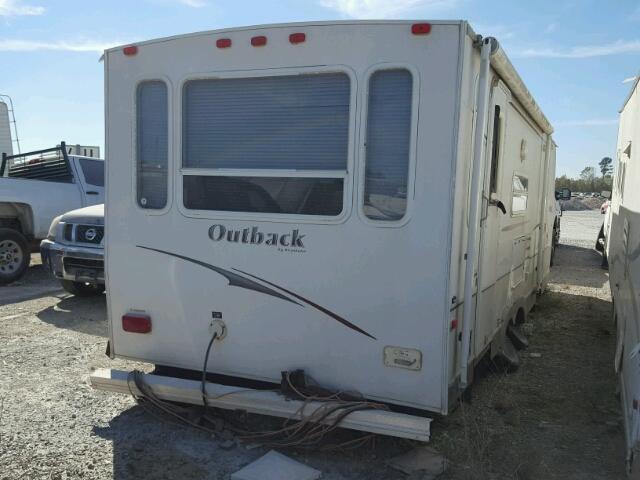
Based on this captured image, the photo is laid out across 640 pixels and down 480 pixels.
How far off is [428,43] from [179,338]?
2449 millimetres

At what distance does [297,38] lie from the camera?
3.44m

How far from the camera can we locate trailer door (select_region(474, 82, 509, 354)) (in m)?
3.93

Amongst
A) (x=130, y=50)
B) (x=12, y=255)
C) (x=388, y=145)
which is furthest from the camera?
(x=12, y=255)

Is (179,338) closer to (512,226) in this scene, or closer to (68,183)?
(512,226)

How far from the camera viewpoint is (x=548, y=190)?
8031mm

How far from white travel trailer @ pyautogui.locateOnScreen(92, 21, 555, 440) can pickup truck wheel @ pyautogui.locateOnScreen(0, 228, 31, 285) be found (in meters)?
5.78

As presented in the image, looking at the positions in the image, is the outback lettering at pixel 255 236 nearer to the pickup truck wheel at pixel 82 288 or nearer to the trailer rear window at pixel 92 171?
the pickup truck wheel at pixel 82 288

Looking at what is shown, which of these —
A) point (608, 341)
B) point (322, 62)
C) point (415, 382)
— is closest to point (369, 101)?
point (322, 62)

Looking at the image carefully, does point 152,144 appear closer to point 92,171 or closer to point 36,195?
point 36,195

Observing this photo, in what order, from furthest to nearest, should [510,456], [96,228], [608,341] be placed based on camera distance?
1. [96,228]
2. [608,341]
3. [510,456]

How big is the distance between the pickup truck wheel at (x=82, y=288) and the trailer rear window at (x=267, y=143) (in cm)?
457

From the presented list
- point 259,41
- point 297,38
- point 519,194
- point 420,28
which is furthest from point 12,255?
point 420,28

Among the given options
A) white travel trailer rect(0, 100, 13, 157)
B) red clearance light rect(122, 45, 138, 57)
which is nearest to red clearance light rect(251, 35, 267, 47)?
red clearance light rect(122, 45, 138, 57)

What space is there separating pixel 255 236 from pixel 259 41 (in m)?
1.20
